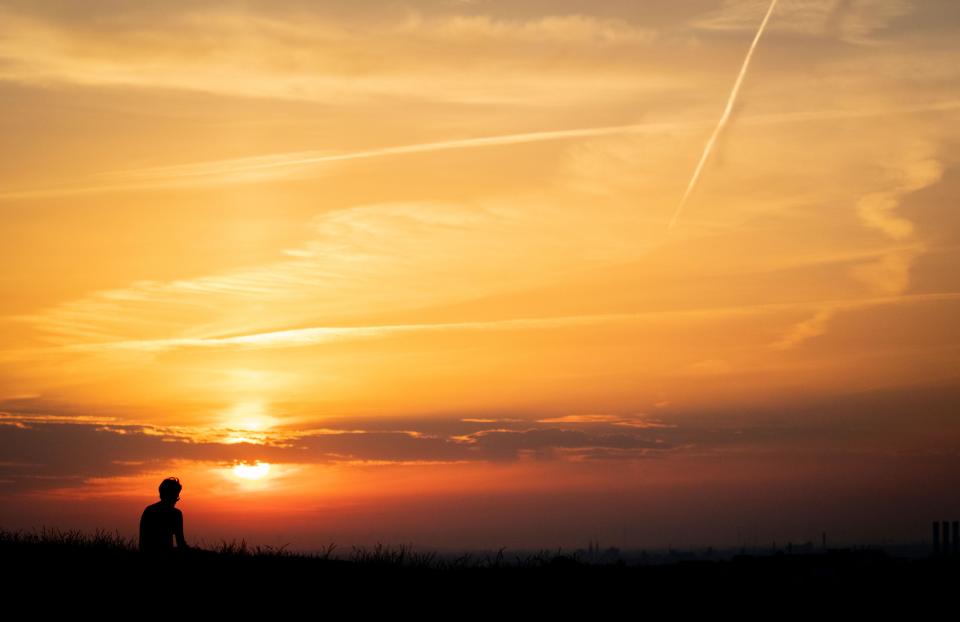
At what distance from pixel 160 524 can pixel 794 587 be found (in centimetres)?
1081

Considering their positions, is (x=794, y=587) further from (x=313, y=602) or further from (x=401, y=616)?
(x=313, y=602)

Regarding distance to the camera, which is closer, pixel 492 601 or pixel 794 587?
pixel 492 601

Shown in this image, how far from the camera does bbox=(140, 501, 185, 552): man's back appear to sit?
62.0ft

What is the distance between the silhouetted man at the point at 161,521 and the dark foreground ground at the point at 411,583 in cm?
22

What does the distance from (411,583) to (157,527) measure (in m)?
4.31

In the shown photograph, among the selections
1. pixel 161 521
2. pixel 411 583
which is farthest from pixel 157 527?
pixel 411 583

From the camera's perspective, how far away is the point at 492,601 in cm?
1816

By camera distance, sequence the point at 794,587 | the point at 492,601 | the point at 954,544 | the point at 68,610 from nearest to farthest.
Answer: the point at 68,610 < the point at 492,601 < the point at 794,587 < the point at 954,544

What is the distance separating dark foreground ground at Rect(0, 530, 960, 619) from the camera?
1745 cm

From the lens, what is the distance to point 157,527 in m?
18.9

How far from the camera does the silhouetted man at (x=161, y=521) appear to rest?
18.9 metres

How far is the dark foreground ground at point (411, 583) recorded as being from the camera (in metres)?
17.5

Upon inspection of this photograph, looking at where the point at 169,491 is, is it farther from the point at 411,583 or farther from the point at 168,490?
the point at 411,583

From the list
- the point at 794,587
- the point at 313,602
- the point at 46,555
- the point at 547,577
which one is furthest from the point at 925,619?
the point at 46,555
